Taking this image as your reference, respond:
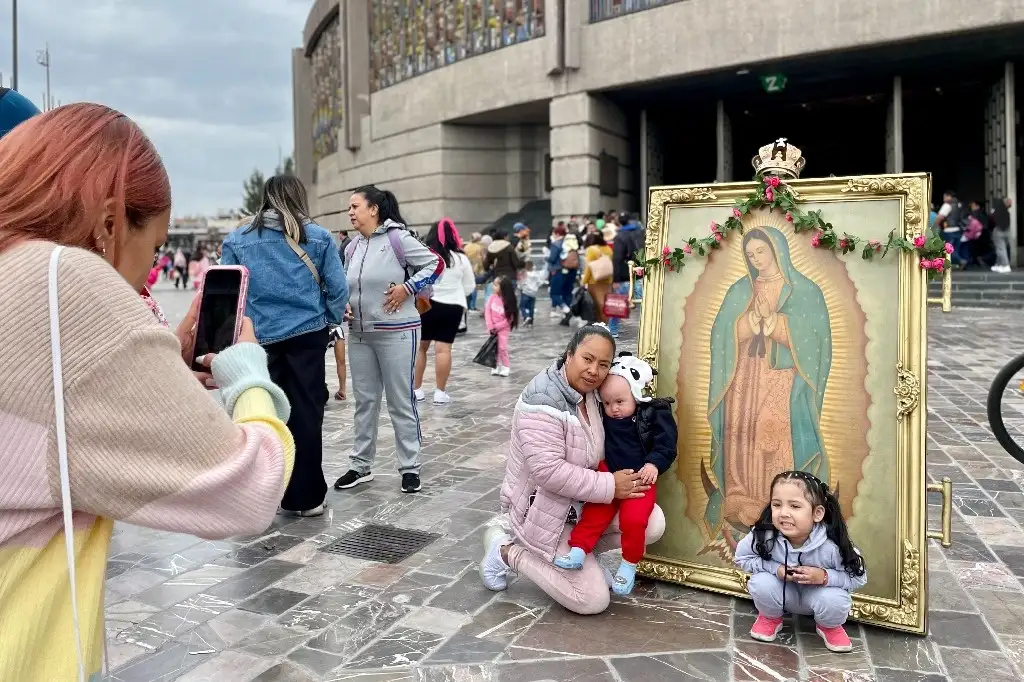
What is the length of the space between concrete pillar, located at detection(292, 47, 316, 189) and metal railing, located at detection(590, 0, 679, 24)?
81.7ft

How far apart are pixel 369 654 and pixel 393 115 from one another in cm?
2848

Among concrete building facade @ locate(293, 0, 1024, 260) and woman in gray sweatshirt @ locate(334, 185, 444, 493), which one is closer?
woman in gray sweatshirt @ locate(334, 185, 444, 493)

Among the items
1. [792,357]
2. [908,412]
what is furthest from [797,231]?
[908,412]

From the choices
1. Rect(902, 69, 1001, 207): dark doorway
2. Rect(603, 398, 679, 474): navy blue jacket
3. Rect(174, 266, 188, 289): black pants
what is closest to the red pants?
Rect(603, 398, 679, 474): navy blue jacket

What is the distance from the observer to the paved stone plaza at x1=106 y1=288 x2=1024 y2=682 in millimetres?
3379

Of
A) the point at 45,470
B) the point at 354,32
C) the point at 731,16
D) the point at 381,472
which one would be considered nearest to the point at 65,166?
the point at 45,470

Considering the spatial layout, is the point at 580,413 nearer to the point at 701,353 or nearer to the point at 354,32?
the point at 701,353

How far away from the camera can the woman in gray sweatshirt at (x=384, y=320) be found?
5934 mm

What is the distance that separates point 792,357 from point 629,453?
2.69 feet

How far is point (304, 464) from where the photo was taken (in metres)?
5.35

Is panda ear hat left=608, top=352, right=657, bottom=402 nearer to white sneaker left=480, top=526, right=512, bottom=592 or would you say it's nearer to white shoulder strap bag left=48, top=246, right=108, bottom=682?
white sneaker left=480, top=526, right=512, bottom=592

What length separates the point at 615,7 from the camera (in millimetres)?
23297

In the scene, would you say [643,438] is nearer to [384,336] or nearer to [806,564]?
[806,564]

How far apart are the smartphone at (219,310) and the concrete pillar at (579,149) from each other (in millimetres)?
22273
